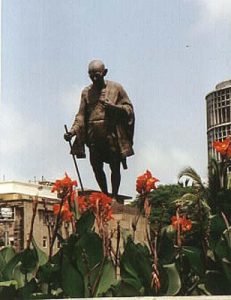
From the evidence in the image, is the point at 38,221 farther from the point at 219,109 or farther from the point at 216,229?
the point at 219,109

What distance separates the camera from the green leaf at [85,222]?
5.50 m

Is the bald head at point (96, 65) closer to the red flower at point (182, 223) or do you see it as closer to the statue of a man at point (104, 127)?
the statue of a man at point (104, 127)

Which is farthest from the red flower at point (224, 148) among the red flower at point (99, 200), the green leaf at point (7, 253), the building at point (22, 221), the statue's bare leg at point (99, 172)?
the statue's bare leg at point (99, 172)

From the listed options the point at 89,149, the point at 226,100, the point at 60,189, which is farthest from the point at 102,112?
the point at 226,100

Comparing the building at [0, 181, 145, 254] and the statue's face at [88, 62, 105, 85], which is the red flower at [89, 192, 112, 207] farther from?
the statue's face at [88, 62, 105, 85]

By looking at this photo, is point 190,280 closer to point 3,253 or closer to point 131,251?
point 131,251

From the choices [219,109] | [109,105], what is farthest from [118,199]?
[219,109]

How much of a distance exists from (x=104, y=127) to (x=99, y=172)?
0.60 m

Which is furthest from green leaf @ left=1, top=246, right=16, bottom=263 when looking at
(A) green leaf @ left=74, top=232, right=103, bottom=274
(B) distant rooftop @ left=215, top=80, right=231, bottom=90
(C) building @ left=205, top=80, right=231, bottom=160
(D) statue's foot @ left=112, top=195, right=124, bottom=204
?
(B) distant rooftop @ left=215, top=80, right=231, bottom=90

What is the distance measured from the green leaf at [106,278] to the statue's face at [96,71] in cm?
563

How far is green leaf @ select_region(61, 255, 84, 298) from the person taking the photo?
5145 millimetres

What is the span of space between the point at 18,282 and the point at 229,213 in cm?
140

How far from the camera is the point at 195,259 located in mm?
5414

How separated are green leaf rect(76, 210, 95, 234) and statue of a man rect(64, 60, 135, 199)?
5355mm
